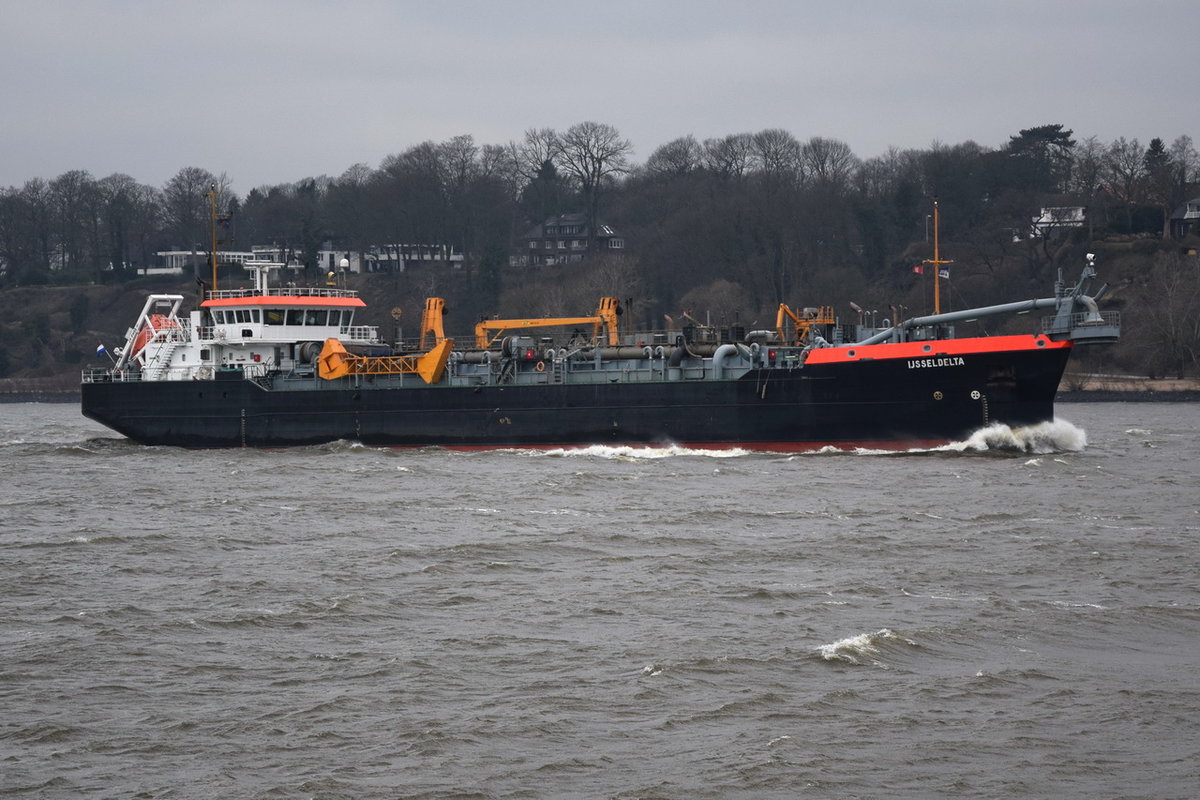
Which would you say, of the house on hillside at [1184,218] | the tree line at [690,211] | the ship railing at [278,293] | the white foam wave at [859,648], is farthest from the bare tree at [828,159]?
the white foam wave at [859,648]

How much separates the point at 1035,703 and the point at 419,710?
23.0ft

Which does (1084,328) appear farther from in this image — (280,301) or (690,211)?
(690,211)

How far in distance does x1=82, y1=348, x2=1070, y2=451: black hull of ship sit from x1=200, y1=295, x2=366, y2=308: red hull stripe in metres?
3.24

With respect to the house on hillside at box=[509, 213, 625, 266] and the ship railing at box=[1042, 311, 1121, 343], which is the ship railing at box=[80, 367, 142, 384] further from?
the house on hillside at box=[509, 213, 625, 266]

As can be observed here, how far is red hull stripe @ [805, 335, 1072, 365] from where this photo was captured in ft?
126

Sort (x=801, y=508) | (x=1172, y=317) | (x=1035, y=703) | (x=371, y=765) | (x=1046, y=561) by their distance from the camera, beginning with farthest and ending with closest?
(x=1172, y=317) < (x=801, y=508) < (x=1046, y=561) < (x=1035, y=703) < (x=371, y=765)

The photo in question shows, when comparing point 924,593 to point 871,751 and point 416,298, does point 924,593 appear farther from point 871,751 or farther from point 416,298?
point 416,298

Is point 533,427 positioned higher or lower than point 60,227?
lower

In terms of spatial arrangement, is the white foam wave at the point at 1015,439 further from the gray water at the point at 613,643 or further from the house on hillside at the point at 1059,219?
the house on hillside at the point at 1059,219

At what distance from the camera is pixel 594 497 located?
3278cm

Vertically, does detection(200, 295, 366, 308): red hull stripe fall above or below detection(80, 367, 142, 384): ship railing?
above

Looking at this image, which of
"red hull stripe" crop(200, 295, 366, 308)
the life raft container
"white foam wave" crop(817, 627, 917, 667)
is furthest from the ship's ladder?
Result: "white foam wave" crop(817, 627, 917, 667)

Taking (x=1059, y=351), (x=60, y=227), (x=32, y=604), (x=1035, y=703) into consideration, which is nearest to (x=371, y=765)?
(x=1035, y=703)

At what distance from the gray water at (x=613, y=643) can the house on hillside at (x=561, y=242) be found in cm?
10610
